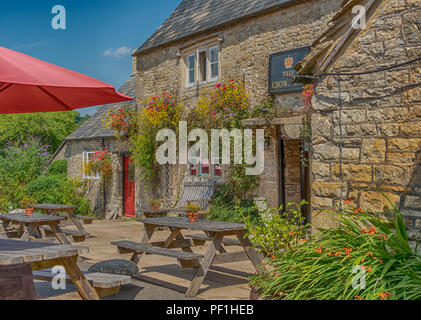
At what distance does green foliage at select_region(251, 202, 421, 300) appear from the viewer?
3.59 meters

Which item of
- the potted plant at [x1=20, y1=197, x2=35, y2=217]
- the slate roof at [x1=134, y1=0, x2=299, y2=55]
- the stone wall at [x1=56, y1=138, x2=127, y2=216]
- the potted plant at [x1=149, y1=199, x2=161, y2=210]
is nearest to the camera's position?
the potted plant at [x1=20, y1=197, x2=35, y2=217]

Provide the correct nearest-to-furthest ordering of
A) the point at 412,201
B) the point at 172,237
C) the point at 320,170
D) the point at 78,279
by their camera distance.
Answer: the point at 78,279 → the point at 412,201 → the point at 320,170 → the point at 172,237

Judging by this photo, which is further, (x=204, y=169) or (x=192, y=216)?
(x=204, y=169)

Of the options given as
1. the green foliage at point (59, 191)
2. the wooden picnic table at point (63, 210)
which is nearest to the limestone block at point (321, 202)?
the wooden picnic table at point (63, 210)

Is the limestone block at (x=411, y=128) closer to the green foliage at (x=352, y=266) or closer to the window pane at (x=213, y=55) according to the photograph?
the green foliage at (x=352, y=266)

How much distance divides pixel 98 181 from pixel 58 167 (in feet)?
12.1

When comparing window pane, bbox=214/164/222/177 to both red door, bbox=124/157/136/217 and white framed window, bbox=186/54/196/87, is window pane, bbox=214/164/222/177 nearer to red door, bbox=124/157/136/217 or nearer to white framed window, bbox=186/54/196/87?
white framed window, bbox=186/54/196/87

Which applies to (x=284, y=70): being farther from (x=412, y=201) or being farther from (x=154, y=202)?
(x=412, y=201)

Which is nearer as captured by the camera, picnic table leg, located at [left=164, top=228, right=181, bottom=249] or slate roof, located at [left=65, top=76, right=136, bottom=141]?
picnic table leg, located at [left=164, top=228, right=181, bottom=249]

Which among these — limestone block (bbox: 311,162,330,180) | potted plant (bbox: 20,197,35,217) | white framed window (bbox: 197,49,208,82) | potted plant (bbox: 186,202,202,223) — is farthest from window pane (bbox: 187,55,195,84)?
limestone block (bbox: 311,162,330,180)

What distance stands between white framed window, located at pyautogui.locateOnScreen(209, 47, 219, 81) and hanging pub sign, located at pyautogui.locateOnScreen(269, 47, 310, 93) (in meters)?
2.19

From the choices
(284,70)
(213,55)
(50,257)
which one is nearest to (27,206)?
(50,257)

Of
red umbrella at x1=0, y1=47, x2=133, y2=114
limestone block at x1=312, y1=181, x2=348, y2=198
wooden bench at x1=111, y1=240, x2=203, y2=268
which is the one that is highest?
red umbrella at x1=0, y1=47, x2=133, y2=114

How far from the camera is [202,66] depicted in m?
12.6
